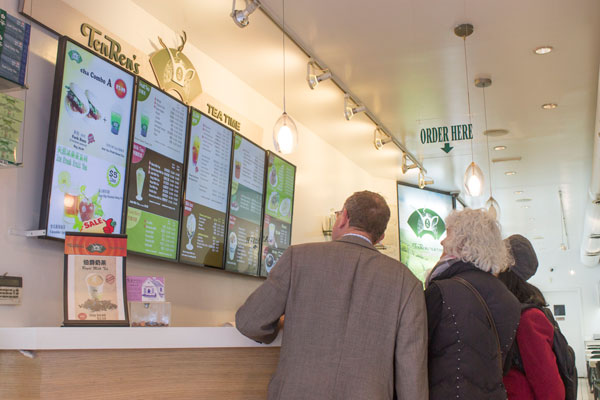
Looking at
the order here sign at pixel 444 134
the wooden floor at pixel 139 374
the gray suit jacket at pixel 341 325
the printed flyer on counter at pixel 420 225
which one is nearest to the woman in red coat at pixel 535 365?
the gray suit jacket at pixel 341 325

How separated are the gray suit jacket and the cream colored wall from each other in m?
1.25

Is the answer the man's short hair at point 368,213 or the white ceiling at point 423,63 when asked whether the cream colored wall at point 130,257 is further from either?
the man's short hair at point 368,213

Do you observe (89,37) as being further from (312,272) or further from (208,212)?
(312,272)

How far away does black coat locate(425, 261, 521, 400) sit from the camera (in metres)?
2.21

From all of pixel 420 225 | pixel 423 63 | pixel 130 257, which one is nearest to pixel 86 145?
pixel 130 257

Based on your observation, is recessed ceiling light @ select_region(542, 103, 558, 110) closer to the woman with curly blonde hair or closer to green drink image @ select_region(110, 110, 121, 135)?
the woman with curly blonde hair

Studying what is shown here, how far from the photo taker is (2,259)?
264 cm

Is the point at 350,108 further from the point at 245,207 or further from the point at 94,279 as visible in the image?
the point at 94,279

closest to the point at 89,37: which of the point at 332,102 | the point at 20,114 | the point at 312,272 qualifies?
the point at 20,114

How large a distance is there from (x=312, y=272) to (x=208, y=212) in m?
2.11

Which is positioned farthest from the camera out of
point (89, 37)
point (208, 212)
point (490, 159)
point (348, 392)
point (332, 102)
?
point (490, 159)

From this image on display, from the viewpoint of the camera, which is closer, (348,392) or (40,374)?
(40,374)

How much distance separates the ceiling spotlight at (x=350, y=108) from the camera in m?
5.04

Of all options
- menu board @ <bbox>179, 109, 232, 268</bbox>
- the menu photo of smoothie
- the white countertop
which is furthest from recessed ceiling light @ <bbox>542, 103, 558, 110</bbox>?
the white countertop
